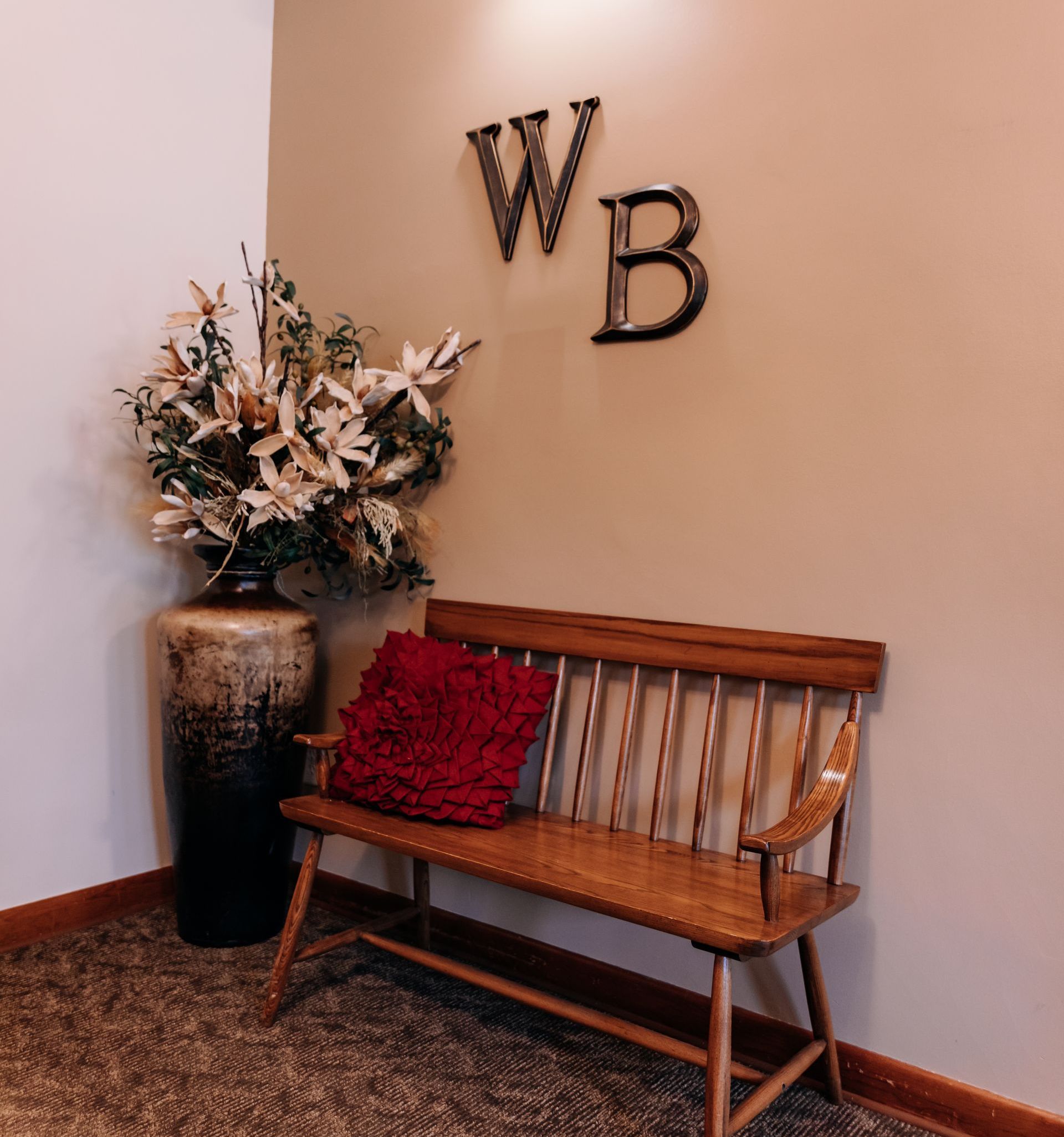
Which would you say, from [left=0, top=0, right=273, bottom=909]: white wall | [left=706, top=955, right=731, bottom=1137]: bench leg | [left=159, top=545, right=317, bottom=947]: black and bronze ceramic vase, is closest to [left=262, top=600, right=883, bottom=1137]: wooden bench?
[left=706, top=955, right=731, bottom=1137]: bench leg

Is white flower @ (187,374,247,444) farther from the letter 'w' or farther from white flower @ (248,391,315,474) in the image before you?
the letter 'w'

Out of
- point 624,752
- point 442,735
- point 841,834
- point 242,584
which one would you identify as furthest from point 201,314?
point 841,834

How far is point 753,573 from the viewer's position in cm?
173

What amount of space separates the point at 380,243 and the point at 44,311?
2.68 feet

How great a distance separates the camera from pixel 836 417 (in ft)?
5.40

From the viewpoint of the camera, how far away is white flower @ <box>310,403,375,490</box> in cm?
191

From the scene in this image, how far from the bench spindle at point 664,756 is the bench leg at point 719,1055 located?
1.43ft

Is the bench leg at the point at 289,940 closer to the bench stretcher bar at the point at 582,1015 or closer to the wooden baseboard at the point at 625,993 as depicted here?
the bench stretcher bar at the point at 582,1015

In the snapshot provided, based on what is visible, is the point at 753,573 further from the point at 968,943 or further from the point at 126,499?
the point at 126,499

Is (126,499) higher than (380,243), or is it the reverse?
(380,243)

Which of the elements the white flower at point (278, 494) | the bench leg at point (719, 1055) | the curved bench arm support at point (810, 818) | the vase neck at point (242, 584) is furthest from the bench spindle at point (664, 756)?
the vase neck at point (242, 584)

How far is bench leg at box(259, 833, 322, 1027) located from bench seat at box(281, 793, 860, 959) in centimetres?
10

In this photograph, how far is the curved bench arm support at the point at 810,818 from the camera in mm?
1242

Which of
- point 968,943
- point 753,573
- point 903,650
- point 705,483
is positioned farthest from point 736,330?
point 968,943
